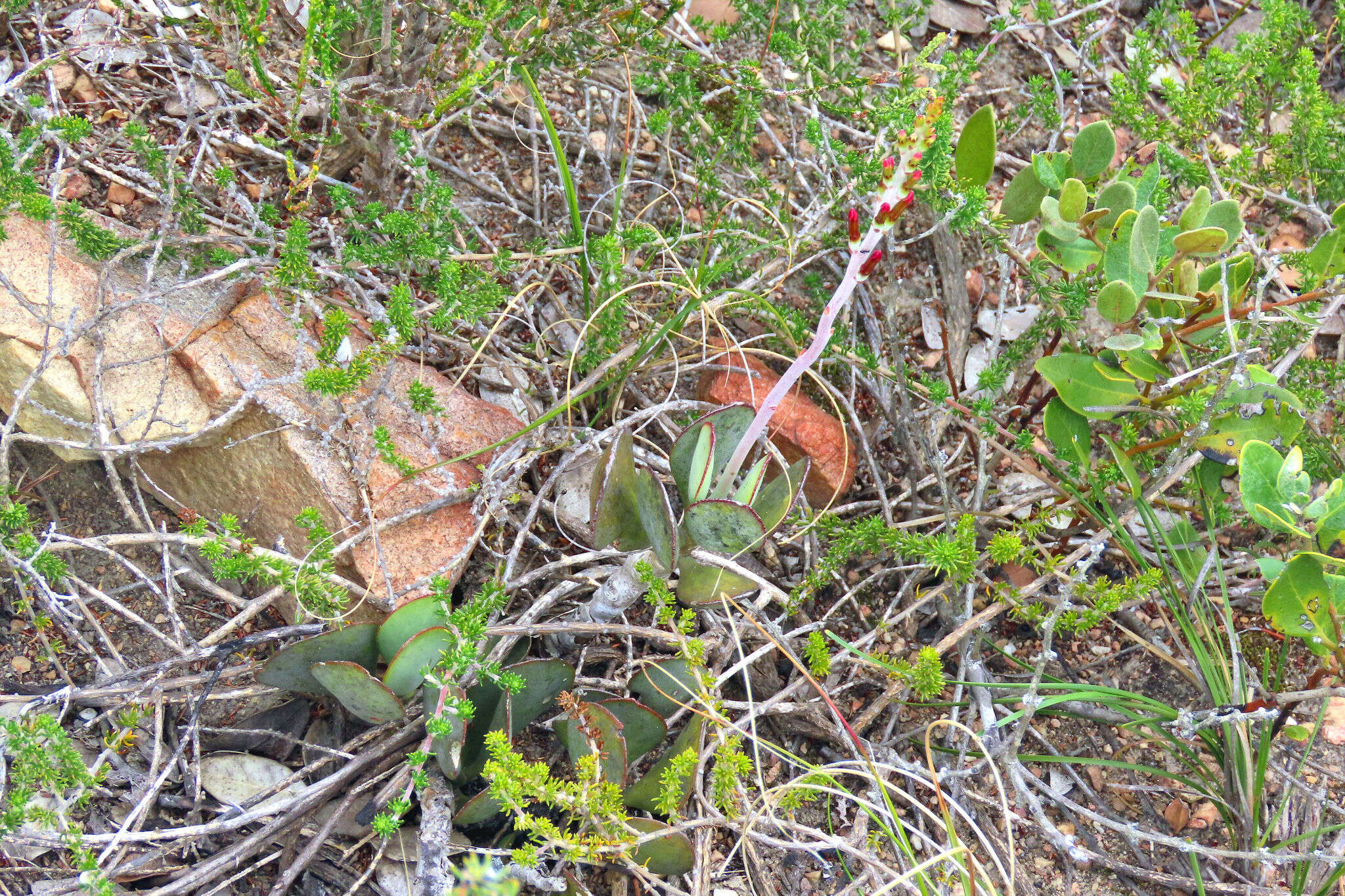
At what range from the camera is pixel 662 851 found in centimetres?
180

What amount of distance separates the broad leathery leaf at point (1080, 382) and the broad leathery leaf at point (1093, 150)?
0.47 metres

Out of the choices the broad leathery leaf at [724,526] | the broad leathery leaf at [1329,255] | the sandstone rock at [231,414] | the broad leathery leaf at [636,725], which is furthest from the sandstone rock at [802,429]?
the broad leathery leaf at [1329,255]

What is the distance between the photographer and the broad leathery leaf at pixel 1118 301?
6.47 feet

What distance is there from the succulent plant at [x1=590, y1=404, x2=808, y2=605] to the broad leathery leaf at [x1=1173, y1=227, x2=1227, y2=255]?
0.92 meters

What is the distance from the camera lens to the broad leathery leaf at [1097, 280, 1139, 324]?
6.47ft

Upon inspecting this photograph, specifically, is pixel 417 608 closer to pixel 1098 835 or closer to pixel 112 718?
pixel 112 718

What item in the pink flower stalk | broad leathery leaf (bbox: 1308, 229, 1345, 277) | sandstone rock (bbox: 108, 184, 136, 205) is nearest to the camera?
the pink flower stalk

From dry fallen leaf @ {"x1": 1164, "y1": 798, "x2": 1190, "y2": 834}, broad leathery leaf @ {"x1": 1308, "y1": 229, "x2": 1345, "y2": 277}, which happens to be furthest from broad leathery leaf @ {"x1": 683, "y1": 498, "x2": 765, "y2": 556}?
broad leathery leaf @ {"x1": 1308, "y1": 229, "x2": 1345, "y2": 277}

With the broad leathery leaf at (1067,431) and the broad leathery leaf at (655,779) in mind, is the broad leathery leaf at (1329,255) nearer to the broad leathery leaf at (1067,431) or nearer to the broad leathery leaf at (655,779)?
the broad leathery leaf at (1067,431)

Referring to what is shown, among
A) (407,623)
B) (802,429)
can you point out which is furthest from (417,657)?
(802,429)

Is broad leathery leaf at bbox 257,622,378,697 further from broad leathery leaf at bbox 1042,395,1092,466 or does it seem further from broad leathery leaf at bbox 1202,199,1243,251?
broad leathery leaf at bbox 1202,199,1243,251

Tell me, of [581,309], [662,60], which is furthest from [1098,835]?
[662,60]

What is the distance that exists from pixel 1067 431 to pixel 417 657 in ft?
5.13

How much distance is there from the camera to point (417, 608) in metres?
1.93
